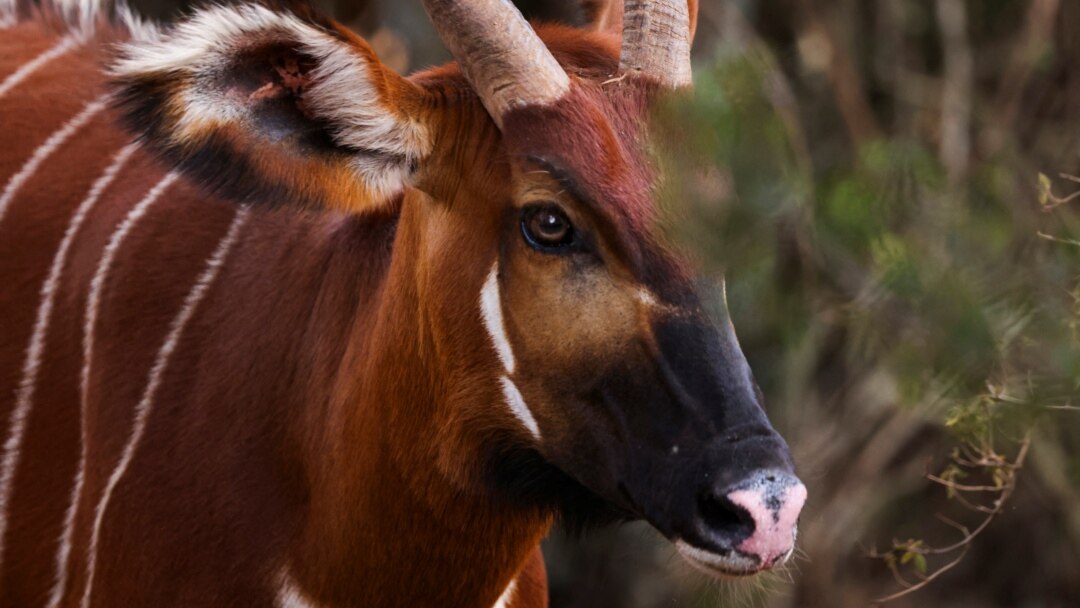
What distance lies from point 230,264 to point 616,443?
1384 millimetres

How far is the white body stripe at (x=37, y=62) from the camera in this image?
4.75m

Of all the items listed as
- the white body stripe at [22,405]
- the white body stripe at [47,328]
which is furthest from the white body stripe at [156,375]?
the white body stripe at [22,405]

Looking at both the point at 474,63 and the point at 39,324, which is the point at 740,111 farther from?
the point at 39,324

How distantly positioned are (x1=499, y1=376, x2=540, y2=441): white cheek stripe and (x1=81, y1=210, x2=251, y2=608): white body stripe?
1.08 meters

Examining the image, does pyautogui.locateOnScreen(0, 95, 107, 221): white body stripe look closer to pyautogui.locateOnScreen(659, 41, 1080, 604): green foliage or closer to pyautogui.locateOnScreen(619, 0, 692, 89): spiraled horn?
pyautogui.locateOnScreen(619, 0, 692, 89): spiraled horn

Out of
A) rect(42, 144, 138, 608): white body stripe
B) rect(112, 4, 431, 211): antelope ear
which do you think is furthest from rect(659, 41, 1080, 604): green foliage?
rect(42, 144, 138, 608): white body stripe

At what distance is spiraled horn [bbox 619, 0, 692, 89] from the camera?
3.35m

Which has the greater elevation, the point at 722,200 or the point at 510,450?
the point at 722,200

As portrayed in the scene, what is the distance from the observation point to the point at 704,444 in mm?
2910

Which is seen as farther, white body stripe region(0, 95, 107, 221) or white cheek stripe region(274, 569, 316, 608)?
white body stripe region(0, 95, 107, 221)

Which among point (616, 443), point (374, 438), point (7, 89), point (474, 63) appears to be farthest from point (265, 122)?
point (7, 89)

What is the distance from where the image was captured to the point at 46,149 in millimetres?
4562

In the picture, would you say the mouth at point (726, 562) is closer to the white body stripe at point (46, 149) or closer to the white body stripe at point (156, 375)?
the white body stripe at point (156, 375)

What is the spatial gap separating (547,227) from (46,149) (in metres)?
2.04
